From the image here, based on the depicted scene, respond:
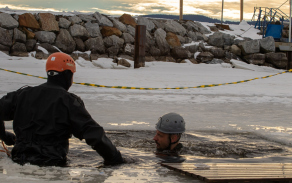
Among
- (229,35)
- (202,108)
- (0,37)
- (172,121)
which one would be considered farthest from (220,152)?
(229,35)

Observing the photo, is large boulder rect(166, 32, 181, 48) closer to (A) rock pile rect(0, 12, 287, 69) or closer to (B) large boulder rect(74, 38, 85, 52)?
(A) rock pile rect(0, 12, 287, 69)

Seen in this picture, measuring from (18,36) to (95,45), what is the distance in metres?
→ 3.88

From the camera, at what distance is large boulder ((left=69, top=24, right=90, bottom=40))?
20.1 m

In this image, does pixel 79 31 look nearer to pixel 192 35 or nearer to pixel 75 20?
pixel 75 20

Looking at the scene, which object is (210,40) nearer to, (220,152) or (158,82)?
(158,82)

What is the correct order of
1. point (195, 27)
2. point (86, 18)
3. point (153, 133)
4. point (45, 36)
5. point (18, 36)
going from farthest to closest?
point (195, 27) < point (86, 18) < point (45, 36) < point (18, 36) < point (153, 133)

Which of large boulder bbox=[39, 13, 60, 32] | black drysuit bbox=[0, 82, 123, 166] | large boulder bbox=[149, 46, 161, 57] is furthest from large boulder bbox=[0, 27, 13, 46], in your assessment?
black drysuit bbox=[0, 82, 123, 166]

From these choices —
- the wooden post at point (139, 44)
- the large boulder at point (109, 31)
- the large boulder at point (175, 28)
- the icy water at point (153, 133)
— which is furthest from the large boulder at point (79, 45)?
the icy water at point (153, 133)

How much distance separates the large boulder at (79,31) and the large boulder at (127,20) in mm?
3052

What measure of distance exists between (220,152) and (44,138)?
257cm

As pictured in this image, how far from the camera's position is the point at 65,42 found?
19594 millimetres

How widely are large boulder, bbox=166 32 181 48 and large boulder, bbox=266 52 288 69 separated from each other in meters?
5.34

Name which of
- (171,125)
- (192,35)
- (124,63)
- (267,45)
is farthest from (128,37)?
(171,125)

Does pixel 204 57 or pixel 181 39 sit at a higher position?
pixel 181 39
